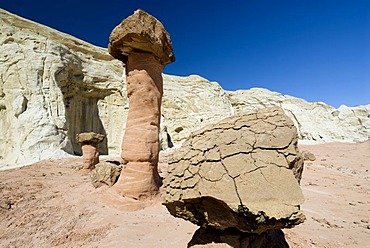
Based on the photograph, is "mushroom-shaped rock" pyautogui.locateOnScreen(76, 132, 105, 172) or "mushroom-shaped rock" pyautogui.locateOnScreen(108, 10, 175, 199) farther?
"mushroom-shaped rock" pyautogui.locateOnScreen(76, 132, 105, 172)

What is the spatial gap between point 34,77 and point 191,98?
1289 cm

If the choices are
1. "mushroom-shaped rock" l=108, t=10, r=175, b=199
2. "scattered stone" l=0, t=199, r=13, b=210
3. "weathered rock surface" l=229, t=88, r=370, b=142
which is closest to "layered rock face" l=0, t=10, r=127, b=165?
"scattered stone" l=0, t=199, r=13, b=210

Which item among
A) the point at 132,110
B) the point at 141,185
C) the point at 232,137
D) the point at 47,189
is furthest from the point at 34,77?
Answer: the point at 232,137

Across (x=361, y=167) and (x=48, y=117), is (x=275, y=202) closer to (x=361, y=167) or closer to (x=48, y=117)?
(x=361, y=167)

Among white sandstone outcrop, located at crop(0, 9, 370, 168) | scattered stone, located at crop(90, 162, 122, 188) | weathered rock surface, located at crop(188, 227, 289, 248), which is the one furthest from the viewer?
white sandstone outcrop, located at crop(0, 9, 370, 168)

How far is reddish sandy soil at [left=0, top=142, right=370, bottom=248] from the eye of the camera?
11.0ft

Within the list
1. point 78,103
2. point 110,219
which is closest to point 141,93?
point 110,219

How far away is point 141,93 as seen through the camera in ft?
18.4

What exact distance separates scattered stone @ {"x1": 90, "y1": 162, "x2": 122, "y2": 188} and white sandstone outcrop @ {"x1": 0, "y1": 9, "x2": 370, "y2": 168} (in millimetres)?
8125

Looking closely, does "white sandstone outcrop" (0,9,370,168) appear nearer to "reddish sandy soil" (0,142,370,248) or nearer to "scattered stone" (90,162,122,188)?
"scattered stone" (90,162,122,188)

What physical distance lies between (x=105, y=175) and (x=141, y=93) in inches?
97.9

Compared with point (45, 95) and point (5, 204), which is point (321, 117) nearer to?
point (45, 95)

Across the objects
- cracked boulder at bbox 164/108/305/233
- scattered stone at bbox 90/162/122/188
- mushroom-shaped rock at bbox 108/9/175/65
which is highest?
mushroom-shaped rock at bbox 108/9/175/65

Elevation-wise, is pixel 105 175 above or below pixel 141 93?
below
